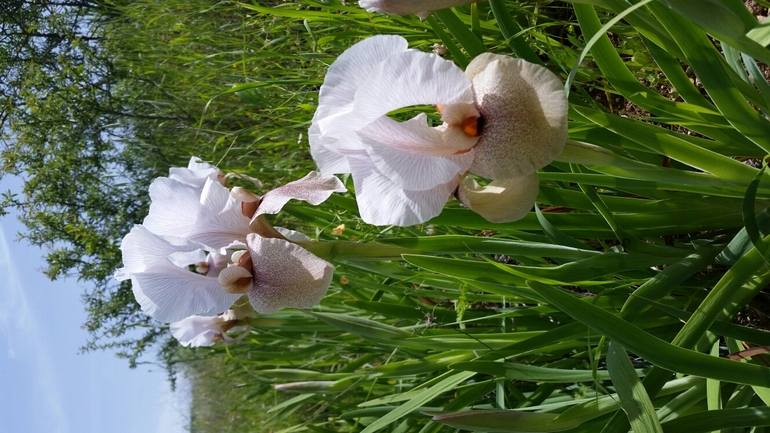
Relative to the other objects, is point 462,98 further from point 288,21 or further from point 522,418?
point 288,21

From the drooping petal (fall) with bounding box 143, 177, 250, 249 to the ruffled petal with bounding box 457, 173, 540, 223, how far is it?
270mm

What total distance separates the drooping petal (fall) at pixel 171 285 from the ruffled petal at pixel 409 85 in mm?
303

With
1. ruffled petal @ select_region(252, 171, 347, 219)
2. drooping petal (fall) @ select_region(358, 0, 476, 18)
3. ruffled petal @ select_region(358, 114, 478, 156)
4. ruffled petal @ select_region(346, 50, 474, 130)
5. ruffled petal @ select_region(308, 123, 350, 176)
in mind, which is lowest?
ruffled petal @ select_region(252, 171, 347, 219)

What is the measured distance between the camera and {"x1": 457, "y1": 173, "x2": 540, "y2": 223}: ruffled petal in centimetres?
42

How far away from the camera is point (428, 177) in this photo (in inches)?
15.2

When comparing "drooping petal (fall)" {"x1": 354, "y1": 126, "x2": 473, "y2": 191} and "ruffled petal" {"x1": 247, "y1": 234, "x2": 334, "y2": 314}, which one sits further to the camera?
"ruffled petal" {"x1": 247, "y1": 234, "x2": 334, "y2": 314}

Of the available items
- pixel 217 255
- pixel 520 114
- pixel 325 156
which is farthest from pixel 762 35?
pixel 217 255

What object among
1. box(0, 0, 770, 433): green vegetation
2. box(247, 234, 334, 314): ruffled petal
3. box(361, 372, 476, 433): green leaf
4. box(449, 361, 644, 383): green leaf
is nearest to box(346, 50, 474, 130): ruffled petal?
box(0, 0, 770, 433): green vegetation

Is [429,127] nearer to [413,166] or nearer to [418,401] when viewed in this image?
[413,166]

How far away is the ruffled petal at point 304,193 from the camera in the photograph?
1.92ft

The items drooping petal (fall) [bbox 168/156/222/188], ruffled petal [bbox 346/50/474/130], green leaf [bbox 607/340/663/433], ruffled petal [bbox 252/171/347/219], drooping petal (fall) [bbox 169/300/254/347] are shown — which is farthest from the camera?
drooping petal (fall) [bbox 169/300/254/347]

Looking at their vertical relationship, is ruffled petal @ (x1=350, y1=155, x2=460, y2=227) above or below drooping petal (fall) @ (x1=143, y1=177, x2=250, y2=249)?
above

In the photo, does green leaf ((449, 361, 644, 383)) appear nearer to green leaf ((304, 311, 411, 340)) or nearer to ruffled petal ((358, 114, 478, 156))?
green leaf ((304, 311, 411, 340))

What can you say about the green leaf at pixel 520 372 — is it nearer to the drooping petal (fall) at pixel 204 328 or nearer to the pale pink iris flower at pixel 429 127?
the pale pink iris flower at pixel 429 127
